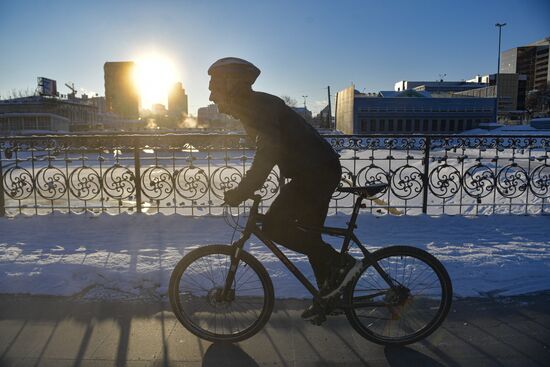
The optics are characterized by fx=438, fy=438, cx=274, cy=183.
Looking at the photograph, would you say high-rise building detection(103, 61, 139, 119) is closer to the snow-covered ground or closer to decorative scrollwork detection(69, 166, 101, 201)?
decorative scrollwork detection(69, 166, 101, 201)

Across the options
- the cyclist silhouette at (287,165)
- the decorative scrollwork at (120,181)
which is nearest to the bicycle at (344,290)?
the cyclist silhouette at (287,165)

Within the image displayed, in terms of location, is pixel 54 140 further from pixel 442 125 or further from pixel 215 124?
pixel 215 124

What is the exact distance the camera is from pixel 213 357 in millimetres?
3145

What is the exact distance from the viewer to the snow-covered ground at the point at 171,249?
452 centimetres

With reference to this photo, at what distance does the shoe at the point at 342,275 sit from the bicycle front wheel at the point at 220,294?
0.43 metres

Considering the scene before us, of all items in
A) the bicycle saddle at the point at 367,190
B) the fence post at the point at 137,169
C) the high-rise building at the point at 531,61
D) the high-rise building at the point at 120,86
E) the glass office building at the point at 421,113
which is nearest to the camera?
the bicycle saddle at the point at 367,190

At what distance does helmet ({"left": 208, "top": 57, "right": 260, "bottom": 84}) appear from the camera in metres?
2.98

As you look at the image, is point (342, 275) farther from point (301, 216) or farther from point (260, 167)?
point (260, 167)

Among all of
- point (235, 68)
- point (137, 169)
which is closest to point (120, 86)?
point (137, 169)

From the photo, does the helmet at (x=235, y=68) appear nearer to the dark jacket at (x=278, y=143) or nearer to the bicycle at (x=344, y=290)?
the dark jacket at (x=278, y=143)

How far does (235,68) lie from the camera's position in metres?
2.98

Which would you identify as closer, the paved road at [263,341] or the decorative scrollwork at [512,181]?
the paved road at [263,341]

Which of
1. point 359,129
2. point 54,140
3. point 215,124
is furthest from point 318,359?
point 215,124

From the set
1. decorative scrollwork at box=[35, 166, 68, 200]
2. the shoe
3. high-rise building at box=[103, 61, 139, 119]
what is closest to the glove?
the shoe
